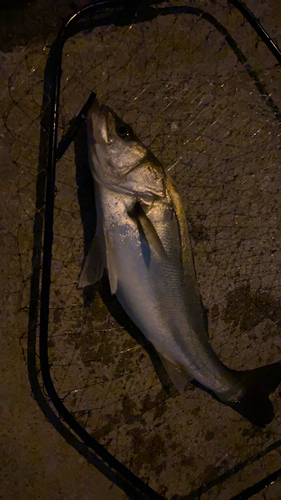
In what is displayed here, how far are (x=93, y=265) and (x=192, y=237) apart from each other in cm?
66

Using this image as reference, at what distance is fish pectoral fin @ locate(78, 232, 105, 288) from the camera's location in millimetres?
1598

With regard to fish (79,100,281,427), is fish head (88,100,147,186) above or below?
above

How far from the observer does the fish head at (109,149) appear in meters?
1.49

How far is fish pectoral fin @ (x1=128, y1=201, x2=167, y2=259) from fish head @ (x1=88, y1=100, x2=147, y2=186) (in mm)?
160

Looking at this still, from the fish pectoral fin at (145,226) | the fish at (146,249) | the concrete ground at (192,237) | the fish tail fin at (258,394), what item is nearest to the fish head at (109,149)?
the fish at (146,249)

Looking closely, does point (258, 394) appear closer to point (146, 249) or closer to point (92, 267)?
point (146, 249)

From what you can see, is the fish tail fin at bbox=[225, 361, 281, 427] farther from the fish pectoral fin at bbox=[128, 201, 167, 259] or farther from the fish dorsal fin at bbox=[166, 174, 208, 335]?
the fish pectoral fin at bbox=[128, 201, 167, 259]

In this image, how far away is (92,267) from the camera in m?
1.61

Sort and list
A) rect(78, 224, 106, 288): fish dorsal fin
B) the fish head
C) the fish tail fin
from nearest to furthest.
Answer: the fish head, rect(78, 224, 106, 288): fish dorsal fin, the fish tail fin

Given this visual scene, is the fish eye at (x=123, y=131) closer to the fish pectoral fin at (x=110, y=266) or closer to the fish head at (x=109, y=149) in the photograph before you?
the fish head at (x=109, y=149)

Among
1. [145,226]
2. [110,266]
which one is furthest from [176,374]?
[145,226]

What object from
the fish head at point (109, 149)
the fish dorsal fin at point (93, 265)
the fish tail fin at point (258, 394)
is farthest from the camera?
the fish tail fin at point (258, 394)

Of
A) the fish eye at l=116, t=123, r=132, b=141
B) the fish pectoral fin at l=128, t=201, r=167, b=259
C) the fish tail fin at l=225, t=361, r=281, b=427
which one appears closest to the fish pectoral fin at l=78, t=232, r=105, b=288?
the fish pectoral fin at l=128, t=201, r=167, b=259

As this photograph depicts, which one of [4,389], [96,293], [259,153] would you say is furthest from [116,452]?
[259,153]
